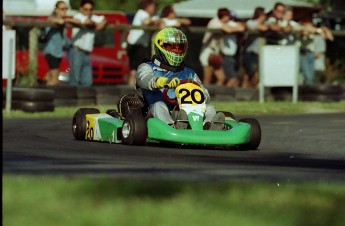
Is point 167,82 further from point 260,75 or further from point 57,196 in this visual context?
point 260,75

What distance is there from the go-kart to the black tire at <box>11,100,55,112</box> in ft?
17.6

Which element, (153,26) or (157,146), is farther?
(153,26)

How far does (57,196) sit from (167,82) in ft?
17.8

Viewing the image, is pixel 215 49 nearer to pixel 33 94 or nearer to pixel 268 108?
pixel 268 108

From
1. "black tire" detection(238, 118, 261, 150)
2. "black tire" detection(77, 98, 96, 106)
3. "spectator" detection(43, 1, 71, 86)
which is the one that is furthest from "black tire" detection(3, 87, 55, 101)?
"black tire" detection(238, 118, 261, 150)

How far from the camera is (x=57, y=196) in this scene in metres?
9.26

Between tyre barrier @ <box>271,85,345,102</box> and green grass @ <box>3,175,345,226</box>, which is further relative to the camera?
tyre barrier @ <box>271,85,345,102</box>

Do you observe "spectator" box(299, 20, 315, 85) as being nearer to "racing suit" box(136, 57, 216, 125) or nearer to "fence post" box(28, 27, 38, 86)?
"fence post" box(28, 27, 38, 86)

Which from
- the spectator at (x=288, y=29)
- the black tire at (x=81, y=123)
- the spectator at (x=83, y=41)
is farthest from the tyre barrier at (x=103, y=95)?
the black tire at (x=81, y=123)

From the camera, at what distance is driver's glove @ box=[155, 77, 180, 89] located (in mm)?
14500

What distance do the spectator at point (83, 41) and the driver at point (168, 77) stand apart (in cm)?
784

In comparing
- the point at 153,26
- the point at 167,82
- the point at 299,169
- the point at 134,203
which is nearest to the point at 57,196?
the point at 134,203

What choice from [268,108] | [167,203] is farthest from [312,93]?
[167,203]

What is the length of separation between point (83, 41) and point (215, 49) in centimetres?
332
